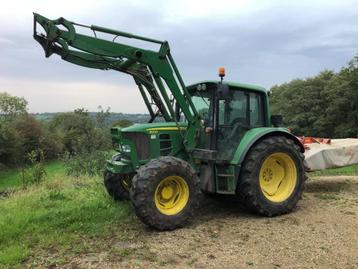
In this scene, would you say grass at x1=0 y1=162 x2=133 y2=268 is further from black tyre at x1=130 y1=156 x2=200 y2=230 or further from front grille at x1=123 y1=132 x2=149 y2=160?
front grille at x1=123 y1=132 x2=149 y2=160

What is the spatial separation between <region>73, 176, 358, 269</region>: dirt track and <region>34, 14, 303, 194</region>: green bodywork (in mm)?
820

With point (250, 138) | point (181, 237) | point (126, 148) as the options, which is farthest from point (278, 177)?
point (126, 148)

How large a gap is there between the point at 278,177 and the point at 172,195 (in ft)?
7.13

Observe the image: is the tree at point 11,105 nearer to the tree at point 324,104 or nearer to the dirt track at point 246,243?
the tree at point 324,104

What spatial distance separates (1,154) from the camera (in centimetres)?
4891

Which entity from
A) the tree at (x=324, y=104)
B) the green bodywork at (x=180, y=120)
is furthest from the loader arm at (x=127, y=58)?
the tree at (x=324, y=104)

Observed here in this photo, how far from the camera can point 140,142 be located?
23.0ft

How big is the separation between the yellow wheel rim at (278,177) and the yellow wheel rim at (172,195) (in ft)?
5.17

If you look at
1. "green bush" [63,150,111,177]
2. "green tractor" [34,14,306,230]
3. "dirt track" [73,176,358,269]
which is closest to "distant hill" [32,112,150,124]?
"green tractor" [34,14,306,230]

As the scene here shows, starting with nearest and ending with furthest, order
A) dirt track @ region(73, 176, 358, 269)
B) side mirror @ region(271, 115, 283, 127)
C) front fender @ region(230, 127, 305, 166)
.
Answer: dirt track @ region(73, 176, 358, 269)
front fender @ region(230, 127, 305, 166)
side mirror @ region(271, 115, 283, 127)

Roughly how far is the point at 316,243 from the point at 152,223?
86.9 inches

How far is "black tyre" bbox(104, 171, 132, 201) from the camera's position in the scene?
25.7ft

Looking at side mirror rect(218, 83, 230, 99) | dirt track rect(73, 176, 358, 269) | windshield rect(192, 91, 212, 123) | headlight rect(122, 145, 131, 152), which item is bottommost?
dirt track rect(73, 176, 358, 269)

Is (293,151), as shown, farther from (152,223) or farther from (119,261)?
(119,261)
